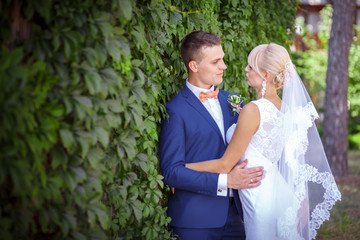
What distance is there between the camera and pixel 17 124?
5.61 feet

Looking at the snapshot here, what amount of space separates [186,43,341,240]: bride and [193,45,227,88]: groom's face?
26cm

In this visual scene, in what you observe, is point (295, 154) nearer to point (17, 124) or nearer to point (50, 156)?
point (50, 156)

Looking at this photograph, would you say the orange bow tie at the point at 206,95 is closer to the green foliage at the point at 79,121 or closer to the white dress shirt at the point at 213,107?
the white dress shirt at the point at 213,107

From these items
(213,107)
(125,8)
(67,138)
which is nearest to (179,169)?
(213,107)

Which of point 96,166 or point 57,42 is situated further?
point 96,166

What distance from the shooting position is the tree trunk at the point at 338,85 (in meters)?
7.71

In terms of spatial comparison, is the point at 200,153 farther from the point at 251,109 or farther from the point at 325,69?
the point at 325,69

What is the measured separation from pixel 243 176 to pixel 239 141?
10.5 inches

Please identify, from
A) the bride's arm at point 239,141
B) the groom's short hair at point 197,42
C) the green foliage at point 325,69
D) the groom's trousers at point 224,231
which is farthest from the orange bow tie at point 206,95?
the green foliage at point 325,69

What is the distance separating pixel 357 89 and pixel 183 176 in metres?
10.8

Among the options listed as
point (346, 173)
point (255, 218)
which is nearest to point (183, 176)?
point (255, 218)

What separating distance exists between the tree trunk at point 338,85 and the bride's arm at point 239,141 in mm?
5652

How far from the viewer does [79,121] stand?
1.98 m

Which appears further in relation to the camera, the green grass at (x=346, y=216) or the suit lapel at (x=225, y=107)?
the green grass at (x=346, y=216)
